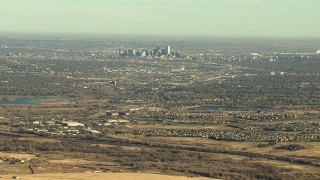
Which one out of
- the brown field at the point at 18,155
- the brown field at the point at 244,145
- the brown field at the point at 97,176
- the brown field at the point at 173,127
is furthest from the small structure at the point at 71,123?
the brown field at the point at 97,176

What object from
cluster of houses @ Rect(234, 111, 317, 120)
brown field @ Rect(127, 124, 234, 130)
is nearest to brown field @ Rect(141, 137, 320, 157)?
brown field @ Rect(127, 124, 234, 130)

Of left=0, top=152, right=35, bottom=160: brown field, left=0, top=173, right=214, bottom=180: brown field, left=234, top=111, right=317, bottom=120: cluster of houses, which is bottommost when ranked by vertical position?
left=234, top=111, right=317, bottom=120: cluster of houses

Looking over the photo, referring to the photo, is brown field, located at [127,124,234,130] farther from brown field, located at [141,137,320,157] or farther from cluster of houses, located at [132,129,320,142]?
brown field, located at [141,137,320,157]

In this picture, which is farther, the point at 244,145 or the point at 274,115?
the point at 274,115

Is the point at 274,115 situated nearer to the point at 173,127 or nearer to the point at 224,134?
the point at 173,127

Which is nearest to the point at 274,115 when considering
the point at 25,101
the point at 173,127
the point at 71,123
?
the point at 173,127

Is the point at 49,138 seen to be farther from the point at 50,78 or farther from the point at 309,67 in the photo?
the point at 309,67

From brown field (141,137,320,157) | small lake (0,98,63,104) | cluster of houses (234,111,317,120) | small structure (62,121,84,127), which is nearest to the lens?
brown field (141,137,320,157)

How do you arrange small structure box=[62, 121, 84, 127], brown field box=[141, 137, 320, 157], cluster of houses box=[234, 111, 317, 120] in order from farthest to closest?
cluster of houses box=[234, 111, 317, 120]
small structure box=[62, 121, 84, 127]
brown field box=[141, 137, 320, 157]

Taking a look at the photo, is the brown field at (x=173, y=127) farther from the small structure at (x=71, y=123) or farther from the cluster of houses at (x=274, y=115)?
the cluster of houses at (x=274, y=115)

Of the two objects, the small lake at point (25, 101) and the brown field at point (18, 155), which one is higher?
the brown field at point (18, 155)

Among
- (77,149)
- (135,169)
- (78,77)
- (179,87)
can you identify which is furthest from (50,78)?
(135,169)
